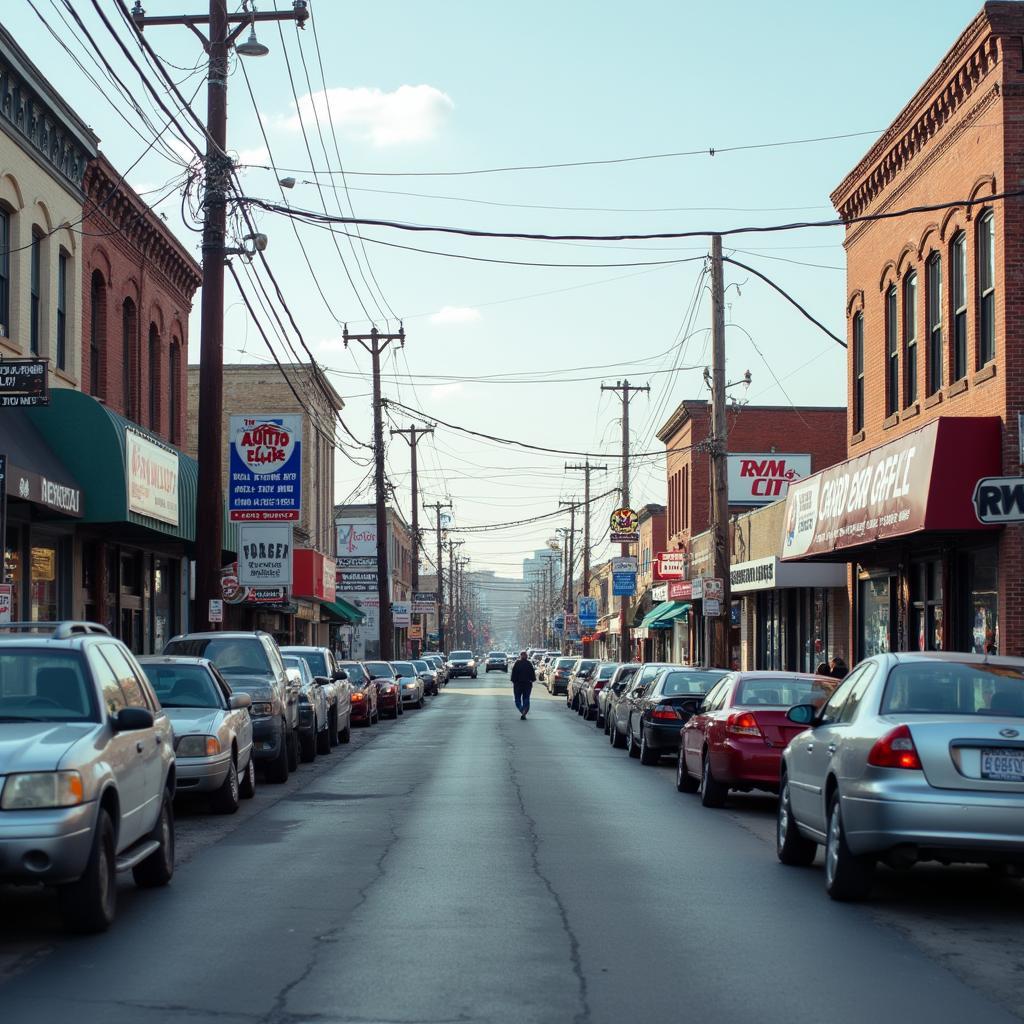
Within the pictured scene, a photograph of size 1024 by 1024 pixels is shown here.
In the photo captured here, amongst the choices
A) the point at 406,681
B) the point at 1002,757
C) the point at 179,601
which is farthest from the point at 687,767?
the point at 406,681

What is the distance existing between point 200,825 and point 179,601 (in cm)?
2155

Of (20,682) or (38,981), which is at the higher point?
(20,682)

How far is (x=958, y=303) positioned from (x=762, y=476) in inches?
1105

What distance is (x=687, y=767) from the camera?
61.0 ft

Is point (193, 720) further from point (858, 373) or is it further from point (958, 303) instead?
point (858, 373)

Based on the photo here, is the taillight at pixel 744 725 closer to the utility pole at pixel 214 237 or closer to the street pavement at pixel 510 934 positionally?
the street pavement at pixel 510 934

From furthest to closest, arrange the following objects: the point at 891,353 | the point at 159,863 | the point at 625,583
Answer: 1. the point at 625,583
2. the point at 891,353
3. the point at 159,863

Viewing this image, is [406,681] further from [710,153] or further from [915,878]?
[915,878]

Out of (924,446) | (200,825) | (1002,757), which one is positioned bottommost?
(200,825)

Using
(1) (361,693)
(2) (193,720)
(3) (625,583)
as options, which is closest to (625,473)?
(3) (625,583)

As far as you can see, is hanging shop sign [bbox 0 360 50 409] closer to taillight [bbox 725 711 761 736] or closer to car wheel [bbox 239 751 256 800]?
car wheel [bbox 239 751 256 800]

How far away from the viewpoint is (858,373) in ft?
102


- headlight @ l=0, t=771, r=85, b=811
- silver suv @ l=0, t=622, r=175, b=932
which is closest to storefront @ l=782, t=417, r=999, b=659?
silver suv @ l=0, t=622, r=175, b=932

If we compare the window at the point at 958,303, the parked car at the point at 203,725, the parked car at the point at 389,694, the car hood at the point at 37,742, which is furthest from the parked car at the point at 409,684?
the car hood at the point at 37,742
